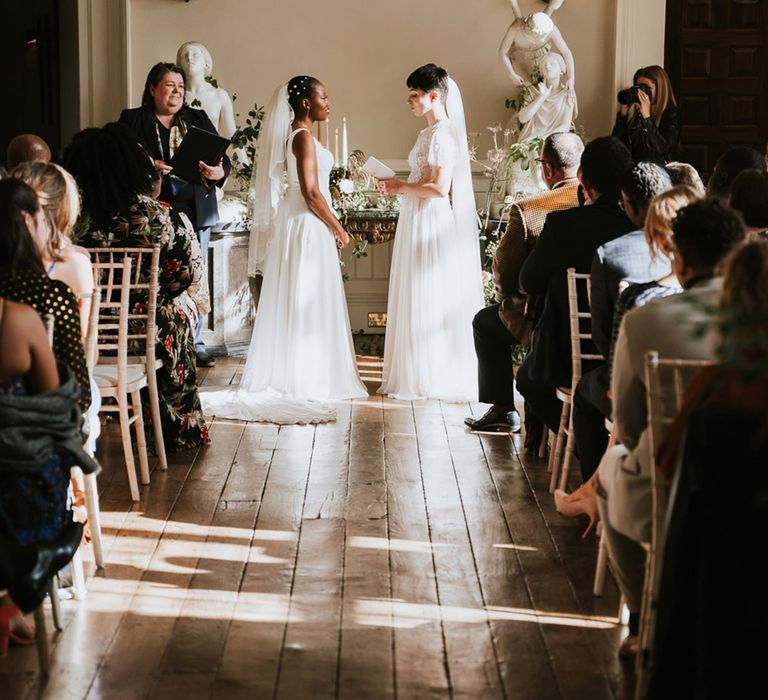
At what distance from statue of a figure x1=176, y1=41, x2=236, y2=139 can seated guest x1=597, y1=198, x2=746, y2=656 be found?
5674mm

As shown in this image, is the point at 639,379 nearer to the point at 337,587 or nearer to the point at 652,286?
the point at 652,286

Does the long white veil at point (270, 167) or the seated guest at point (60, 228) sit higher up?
the long white veil at point (270, 167)

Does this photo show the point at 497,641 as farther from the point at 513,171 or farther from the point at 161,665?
the point at 513,171

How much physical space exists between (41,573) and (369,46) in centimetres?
669

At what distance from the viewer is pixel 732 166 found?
197 inches

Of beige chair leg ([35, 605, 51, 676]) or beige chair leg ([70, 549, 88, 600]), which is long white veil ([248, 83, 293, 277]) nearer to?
beige chair leg ([70, 549, 88, 600])

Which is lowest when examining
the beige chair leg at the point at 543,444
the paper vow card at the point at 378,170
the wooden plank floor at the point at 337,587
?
the wooden plank floor at the point at 337,587

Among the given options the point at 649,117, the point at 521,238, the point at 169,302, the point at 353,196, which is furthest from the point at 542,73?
the point at 169,302

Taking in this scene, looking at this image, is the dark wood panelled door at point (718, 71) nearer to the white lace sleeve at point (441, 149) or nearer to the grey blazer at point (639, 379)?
the white lace sleeve at point (441, 149)

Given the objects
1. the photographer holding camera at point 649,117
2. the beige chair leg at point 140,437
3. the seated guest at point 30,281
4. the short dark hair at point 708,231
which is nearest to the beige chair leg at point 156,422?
the beige chair leg at point 140,437

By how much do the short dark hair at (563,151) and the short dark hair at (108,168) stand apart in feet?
5.46

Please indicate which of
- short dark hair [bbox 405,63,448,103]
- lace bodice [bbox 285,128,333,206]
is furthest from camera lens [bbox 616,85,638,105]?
lace bodice [bbox 285,128,333,206]

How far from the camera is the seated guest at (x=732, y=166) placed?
498 centimetres

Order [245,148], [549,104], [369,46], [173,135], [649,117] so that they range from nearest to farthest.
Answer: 1. [173,135]
2. [649,117]
3. [549,104]
4. [245,148]
5. [369,46]
